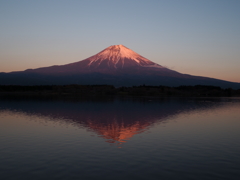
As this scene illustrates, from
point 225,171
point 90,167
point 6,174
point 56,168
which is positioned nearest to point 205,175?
point 225,171

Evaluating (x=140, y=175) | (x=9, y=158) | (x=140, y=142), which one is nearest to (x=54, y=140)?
(x=9, y=158)

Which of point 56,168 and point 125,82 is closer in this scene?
point 56,168

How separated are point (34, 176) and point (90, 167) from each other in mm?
2400

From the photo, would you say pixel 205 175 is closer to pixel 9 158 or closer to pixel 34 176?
pixel 34 176

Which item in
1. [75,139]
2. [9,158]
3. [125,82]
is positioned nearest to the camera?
[9,158]

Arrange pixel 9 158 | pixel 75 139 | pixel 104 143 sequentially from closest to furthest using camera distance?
pixel 9 158 → pixel 104 143 → pixel 75 139

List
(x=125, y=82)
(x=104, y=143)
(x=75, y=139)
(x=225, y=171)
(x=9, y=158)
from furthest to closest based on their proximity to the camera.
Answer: (x=125, y=82) → (x=75, y=139) → (x=104, y=143) → (x=9, y=158) → (x=225, y=171)

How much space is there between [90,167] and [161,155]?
4.11 meters

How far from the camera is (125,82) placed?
198 meters

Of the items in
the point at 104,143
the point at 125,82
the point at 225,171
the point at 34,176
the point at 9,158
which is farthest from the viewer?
the point at 125,82

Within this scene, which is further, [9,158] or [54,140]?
[54,140]

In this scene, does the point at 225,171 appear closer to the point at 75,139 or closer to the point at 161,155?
the point at 161,155

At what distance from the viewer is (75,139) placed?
17.7 m

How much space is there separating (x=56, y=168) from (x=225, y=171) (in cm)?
734
